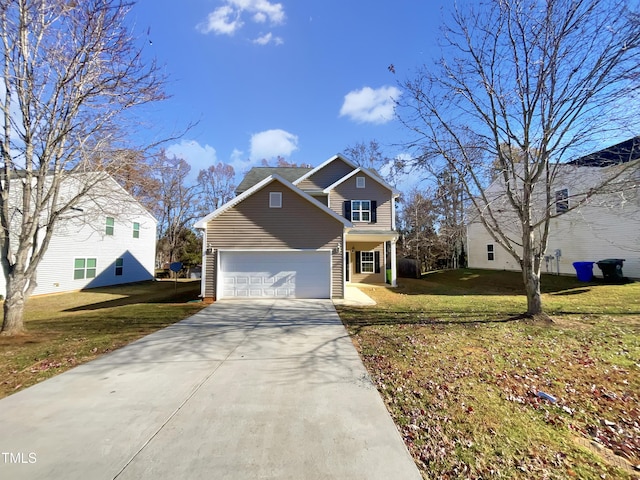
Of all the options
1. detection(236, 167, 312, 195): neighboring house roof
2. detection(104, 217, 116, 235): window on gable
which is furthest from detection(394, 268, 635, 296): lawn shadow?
detection(104, 217, 116, 235): window on gable

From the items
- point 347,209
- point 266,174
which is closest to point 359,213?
Answer: point 347,209

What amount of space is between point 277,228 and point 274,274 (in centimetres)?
189

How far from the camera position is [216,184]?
36.3 meters

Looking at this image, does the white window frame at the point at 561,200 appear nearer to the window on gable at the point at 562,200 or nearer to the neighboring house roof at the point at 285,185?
the window on gable at the point at 562,200

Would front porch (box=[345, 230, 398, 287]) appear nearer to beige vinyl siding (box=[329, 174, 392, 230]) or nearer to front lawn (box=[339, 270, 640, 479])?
beige vinyl siding (box=[329, 174, 392, 230])

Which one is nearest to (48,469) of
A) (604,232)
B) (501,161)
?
(501,161)

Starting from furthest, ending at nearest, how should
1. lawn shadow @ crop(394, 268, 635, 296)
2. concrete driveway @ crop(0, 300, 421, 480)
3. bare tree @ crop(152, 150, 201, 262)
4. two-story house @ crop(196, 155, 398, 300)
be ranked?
bare tree @ crop(152, 150, 201, 262) → lawn shadow @ crop(394, 268, 635, 296) → two-story house @ crop(196, 155, 398, 300) → concrete driveway @ crop(0, 300, 421, 480)

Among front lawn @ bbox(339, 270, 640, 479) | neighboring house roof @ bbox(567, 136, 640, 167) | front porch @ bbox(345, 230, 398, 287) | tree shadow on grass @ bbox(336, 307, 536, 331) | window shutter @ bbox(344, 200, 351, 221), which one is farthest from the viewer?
front porch @ bbox(345, 230, 398, 287)

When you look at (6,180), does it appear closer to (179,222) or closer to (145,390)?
(145,390)

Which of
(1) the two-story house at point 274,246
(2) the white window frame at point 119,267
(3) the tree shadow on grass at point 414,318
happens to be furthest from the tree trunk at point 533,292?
(2) the white window frame at point 119,267

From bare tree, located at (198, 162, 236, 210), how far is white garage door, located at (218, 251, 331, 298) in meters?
25.4

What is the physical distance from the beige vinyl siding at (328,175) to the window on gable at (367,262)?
4955 millimetres

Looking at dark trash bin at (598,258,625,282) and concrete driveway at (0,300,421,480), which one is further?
dark trash bin at (598,258,625,282)

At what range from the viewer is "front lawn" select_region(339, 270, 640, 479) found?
8.93ft
